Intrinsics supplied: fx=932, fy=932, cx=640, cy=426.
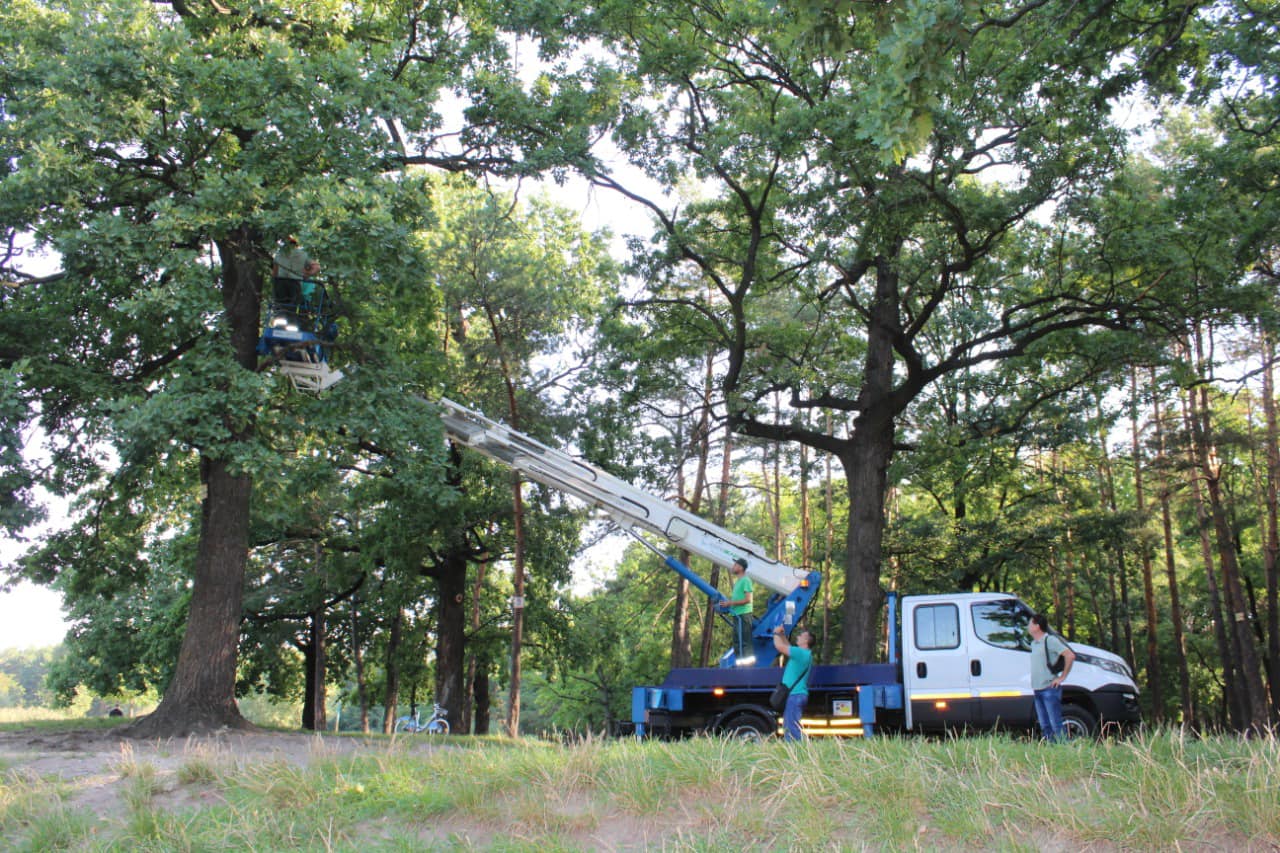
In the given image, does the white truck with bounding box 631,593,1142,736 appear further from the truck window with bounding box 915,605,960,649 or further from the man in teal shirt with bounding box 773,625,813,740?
the man in teal shirt with bounding box 773,625,813,740

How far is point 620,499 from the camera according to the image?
15.0 meters

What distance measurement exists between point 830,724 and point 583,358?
12638 mm

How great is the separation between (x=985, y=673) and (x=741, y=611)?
334cm

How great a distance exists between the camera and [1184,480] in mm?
24609

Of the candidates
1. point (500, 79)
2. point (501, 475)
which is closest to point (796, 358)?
point (501, 475)

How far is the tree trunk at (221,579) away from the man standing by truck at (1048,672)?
10.5 meters

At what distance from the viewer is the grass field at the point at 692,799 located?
5.36m

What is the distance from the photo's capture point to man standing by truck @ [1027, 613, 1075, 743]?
33.4ft

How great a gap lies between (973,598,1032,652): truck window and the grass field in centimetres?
465

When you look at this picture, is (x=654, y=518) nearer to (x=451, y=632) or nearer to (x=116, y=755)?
(x=116, y=755)

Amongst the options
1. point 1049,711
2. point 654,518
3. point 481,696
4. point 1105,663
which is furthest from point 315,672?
point 1049,711

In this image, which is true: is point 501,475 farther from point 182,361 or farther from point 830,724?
point 830,724

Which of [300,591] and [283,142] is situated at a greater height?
[283,142]

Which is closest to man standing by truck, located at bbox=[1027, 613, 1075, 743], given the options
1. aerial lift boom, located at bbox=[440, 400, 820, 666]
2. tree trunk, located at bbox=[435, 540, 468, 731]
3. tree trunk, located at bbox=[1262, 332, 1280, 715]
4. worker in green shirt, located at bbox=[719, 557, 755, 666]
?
aerial lift boom, located at bbox=[440, 400, 820, 666]
